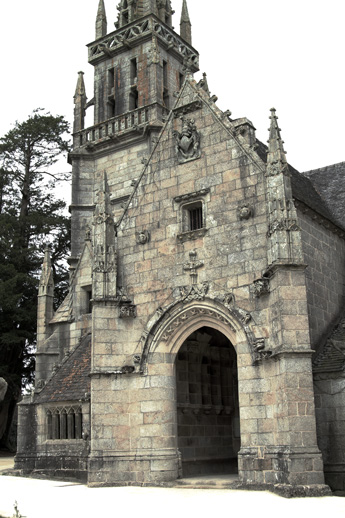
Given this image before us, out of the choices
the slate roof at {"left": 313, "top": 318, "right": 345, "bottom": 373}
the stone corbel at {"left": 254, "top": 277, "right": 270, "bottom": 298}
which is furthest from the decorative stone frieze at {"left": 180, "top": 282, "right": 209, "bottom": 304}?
the slate roof at {"left": 313, "top": 318, "right": 345, "bottom": 373}

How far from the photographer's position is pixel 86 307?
869 inches

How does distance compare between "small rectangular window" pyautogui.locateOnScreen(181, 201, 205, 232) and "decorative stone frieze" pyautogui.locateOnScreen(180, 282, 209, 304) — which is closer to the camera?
"decorative stone frieze" pyautogui.locateOnScreen(180, 282, 209, 304)

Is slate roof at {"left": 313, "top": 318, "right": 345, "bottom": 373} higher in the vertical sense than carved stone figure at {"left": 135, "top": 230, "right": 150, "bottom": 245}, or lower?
lower

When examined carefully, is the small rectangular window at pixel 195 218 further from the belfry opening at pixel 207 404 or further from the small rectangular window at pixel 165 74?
the small rectangular window at pixel 165 74

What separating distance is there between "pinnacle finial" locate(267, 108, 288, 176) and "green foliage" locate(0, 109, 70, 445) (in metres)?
18.1

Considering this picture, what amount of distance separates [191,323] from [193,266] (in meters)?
1.47

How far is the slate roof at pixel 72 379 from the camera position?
18906 millimetres

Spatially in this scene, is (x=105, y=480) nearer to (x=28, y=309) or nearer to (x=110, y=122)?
(x=110, y=122)

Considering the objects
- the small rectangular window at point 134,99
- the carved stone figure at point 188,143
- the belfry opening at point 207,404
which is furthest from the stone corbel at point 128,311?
the small rectangular window at point 134,99

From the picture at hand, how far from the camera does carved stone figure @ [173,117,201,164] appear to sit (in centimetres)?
1681

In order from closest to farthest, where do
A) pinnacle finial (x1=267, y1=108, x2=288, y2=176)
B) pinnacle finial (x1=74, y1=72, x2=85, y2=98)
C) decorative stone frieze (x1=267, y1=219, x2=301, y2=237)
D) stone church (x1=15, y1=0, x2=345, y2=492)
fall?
stone church (x1=15, y1=0, x2=345, y2=492) → decorative stone frieze (x1=267, y1=219, x2=301, y2=237) → pinnacle finial (x1=267, y1=108, x2=288, y2=176) → pinnacle finial (x1=74, y1=72, x2=85, y2=98)

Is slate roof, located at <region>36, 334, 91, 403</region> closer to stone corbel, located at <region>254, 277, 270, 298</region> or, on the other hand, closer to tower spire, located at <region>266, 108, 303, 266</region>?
stone corbel, located at <region>254, 277, 270, 298</region>

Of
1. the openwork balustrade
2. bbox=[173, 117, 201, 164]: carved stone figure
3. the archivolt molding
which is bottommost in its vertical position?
the archivolt molding

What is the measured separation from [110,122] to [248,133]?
405 inches
